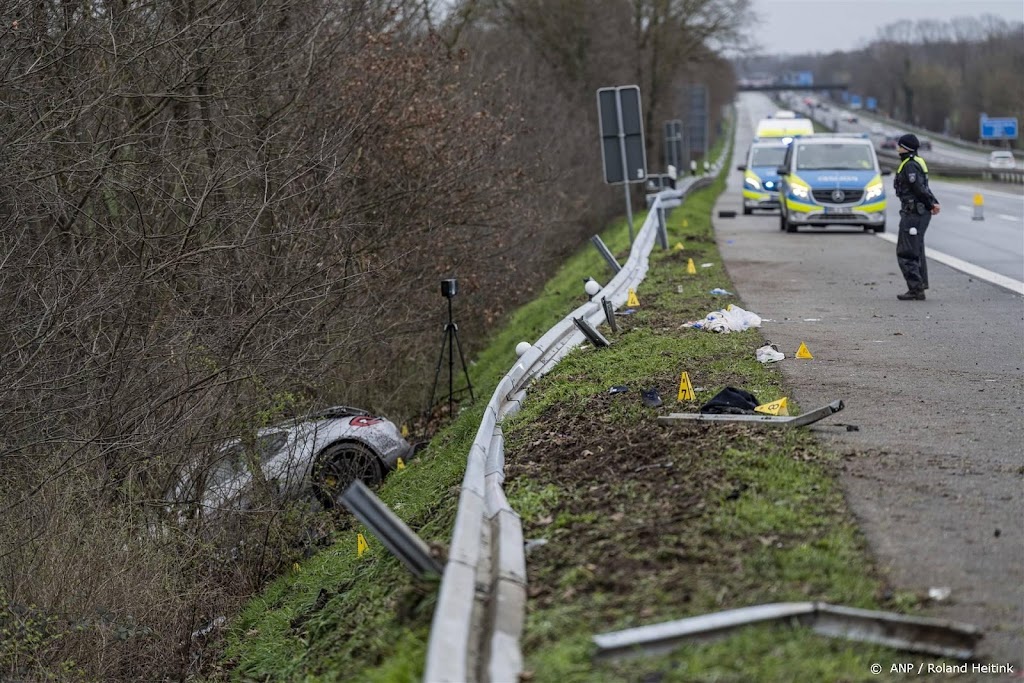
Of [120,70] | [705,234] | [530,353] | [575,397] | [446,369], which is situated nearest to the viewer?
→ [575,397]

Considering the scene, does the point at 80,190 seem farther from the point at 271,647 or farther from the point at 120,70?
the point at 271,647

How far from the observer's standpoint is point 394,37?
67.4 ft

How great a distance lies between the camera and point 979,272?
18.7 m

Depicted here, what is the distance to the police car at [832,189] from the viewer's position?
27.2 meters

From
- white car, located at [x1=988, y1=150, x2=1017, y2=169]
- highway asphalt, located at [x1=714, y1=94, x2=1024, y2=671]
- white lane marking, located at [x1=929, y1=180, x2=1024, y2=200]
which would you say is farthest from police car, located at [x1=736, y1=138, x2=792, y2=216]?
white car, located at [x1=988, y1=150, x2=1017, y2=169]

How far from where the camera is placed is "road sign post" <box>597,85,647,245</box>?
19.8m

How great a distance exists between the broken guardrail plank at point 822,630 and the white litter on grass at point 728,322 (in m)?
8.01

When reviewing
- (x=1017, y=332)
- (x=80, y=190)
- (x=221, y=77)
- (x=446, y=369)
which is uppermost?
(x=221, y=77)

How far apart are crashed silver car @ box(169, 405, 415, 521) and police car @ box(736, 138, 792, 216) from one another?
21.9 metres

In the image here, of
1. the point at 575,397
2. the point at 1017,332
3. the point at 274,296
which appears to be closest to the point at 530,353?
the point at 575,397

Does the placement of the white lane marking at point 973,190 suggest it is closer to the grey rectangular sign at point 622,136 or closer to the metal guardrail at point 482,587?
the grey rectangular sign at point 622,136

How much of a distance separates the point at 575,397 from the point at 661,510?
11.1 feet

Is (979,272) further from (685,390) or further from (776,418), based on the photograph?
(776,418)

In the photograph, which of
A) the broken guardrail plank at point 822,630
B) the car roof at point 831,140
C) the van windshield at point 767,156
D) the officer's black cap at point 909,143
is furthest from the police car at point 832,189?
the broken guardrail plank at point 822,630
